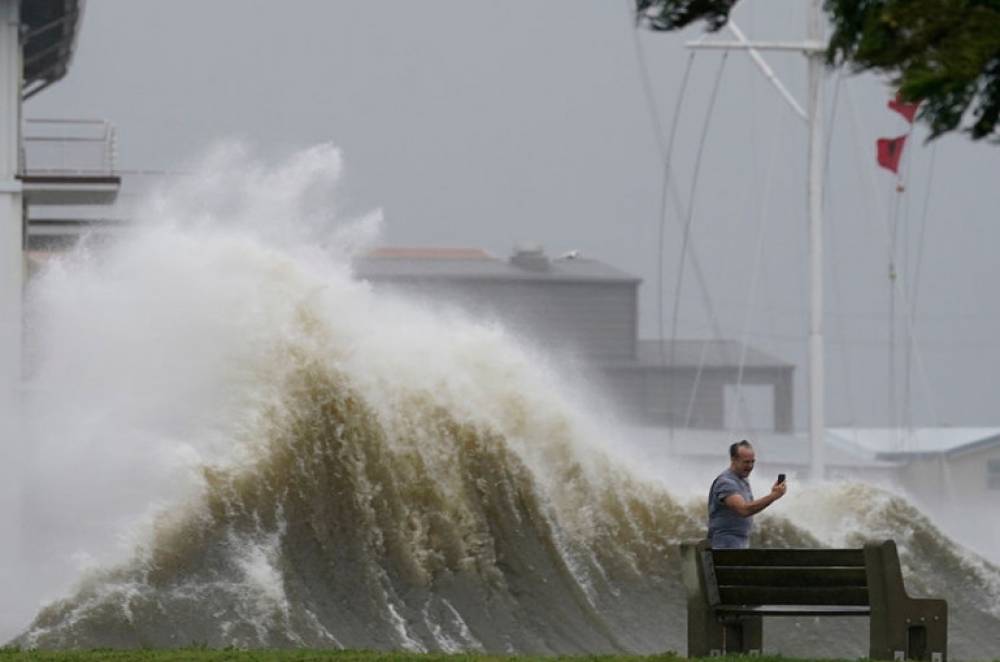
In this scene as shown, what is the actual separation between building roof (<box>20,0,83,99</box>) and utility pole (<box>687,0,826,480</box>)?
535 inches

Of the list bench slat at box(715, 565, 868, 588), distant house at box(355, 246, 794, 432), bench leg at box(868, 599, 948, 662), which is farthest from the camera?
distant house at box(355, 246, 794, 432)

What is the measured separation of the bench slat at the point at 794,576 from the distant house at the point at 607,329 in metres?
97.9

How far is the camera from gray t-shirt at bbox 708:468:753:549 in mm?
15258

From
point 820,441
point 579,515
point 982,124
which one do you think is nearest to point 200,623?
point 579,515

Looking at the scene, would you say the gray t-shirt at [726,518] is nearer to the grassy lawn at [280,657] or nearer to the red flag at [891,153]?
the grassy lawn at [280,657]

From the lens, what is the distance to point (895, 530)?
2872 centimetres

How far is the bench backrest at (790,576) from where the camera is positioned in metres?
13.3

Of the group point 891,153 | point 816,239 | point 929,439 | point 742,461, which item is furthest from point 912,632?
point 929,439

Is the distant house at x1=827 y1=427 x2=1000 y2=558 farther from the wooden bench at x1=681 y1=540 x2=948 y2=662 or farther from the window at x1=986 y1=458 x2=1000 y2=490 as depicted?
the wooden bench at x1=681 y1=540 x2=948 y2=662

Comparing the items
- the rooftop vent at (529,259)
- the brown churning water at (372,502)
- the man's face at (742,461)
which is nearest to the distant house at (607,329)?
the rooftop vent at (529,259)

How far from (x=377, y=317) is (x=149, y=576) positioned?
7551 mm

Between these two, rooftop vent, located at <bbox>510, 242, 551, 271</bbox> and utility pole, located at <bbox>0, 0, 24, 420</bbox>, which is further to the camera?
rooftop vent, located at <bbox>510, 242, 551, 271</bbox>

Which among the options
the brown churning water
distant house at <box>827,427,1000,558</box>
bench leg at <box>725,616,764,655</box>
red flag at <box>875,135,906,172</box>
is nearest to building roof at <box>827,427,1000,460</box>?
distant house at <box>827,427,1000,558</box>

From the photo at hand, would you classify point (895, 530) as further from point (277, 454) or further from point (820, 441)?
point (820, 441)
